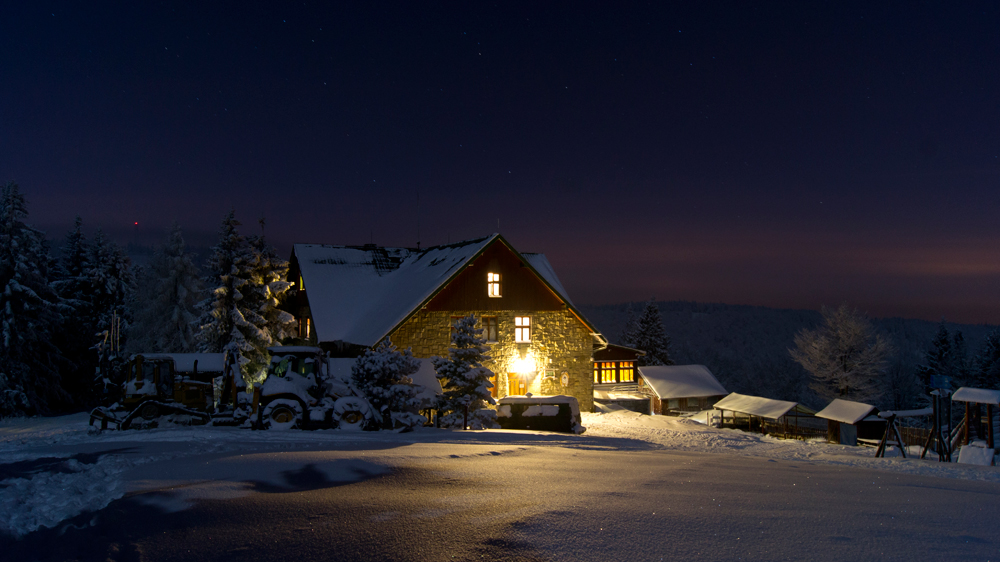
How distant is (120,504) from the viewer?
21.3 feet

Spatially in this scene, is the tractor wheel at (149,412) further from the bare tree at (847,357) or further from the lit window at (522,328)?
the bare tree at (847,357)

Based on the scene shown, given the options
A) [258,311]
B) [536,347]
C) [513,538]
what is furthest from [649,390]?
[513,538]

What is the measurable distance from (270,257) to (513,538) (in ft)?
113

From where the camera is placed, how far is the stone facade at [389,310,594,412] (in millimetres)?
27547

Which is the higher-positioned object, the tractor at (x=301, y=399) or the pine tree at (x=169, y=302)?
the pine tree at (x=169, y=302)

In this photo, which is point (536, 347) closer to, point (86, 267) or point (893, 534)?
point (893, 534)

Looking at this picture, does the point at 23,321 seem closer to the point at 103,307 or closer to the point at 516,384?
the point at 103,307

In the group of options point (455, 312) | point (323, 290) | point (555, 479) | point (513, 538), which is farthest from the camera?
point (323, 290)

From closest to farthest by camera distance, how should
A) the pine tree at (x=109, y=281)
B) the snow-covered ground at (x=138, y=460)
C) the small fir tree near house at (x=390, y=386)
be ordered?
the snow-covered ground at (x=138, y=460), the small fir tree near house at (x=390, y=386), the pine tree at (x=109, y=281)

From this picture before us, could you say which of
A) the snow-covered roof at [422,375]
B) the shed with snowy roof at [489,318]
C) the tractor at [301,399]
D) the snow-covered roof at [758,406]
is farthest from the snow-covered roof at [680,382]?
the tractor at [301,399]

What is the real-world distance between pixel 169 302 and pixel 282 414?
29.8 meters

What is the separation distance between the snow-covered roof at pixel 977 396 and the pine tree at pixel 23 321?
44.2m

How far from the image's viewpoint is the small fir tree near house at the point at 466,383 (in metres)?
19.6

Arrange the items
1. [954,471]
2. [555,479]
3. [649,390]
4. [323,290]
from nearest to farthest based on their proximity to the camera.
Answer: [555,479], [954,471], [323,290], [649,390]
